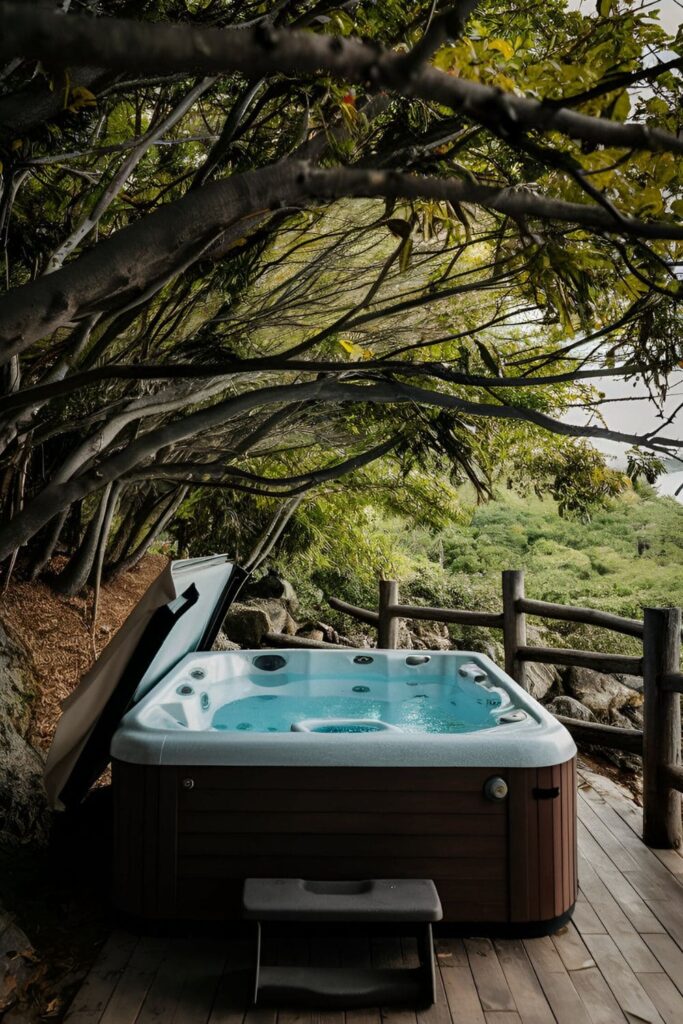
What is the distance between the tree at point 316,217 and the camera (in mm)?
949

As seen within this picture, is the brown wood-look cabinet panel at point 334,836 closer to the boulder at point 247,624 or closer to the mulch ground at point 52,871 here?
the mulch ground at point 52,871

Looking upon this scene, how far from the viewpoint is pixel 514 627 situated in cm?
455

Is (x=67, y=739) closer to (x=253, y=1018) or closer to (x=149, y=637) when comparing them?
(x=149, y=637)

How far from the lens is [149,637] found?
7.92 feet

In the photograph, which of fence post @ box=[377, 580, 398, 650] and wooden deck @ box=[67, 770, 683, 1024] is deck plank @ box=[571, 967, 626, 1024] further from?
fence post @ box=[377, 580, 398, 650]

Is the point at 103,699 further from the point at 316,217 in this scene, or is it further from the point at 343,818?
the point at 316,217

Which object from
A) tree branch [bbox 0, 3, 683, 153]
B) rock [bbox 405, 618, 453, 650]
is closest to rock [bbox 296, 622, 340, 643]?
rock [bbox 405, 618, 453, 650]

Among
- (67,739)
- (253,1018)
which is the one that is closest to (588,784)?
(253,1018)

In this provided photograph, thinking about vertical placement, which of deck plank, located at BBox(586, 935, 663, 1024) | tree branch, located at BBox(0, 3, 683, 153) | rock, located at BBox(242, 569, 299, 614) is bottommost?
deck plank, located at BBox(586, 935, 663, 1024)

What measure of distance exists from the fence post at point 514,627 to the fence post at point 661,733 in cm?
135

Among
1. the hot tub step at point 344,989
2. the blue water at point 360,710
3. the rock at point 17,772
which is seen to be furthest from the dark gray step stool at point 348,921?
the blue water at point 360,710

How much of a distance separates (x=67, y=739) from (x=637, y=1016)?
182 cm

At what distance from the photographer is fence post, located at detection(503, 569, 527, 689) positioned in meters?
4.54

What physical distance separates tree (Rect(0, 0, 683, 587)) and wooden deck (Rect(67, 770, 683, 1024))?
4.95 feet
